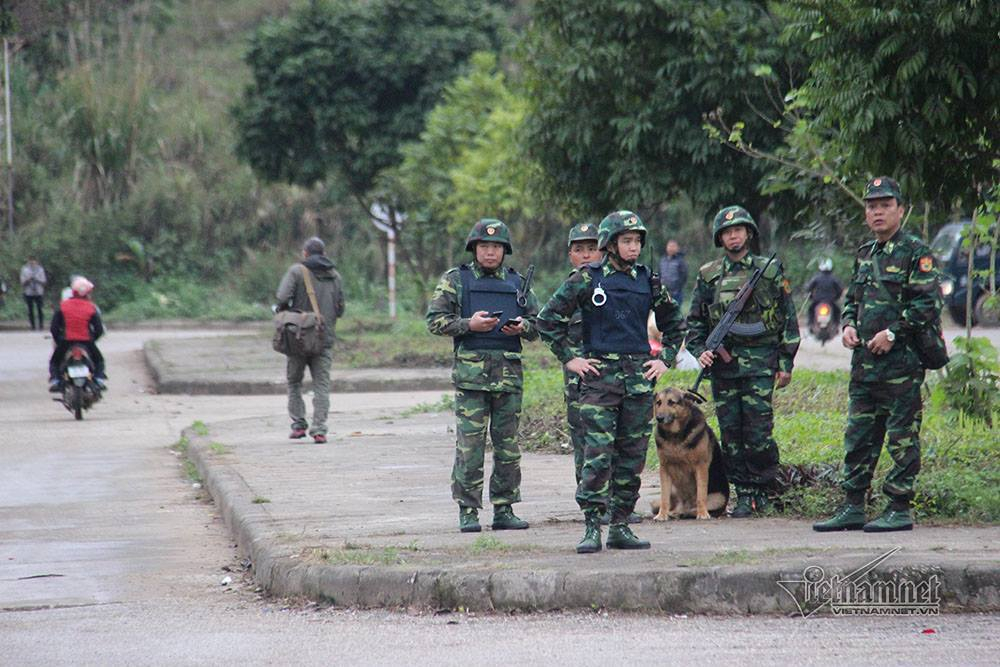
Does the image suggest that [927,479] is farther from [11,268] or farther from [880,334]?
[11,268]

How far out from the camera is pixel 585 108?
17.7m

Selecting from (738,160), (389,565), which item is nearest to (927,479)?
(389,565)

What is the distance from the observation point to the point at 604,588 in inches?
257

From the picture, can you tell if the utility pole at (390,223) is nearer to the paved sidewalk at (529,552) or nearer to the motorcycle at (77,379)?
the motorcycle at (77,379)

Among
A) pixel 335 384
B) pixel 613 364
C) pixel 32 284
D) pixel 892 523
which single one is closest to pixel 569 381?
pixel 613 364

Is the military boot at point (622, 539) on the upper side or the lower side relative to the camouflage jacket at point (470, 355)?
lower

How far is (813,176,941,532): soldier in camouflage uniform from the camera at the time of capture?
7.63 m

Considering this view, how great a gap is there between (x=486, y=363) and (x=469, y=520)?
88 centimetres

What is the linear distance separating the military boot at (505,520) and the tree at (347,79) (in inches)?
926

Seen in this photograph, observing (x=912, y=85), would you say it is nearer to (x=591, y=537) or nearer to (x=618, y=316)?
(x=618, y=316)

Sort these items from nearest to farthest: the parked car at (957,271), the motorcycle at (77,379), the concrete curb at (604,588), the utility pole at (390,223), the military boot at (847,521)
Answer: the concrete curb at (604,588) < the military boot at (847,521) < the motorcycle at (77,379) < the parked car at (957,271) < the utility pole at (390,223)

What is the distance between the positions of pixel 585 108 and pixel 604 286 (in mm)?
10496

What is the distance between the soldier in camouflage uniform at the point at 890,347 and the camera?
300 inches

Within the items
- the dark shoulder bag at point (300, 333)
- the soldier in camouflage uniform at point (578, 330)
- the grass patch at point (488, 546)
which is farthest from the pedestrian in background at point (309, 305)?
the grass patch at point (488, 546)
